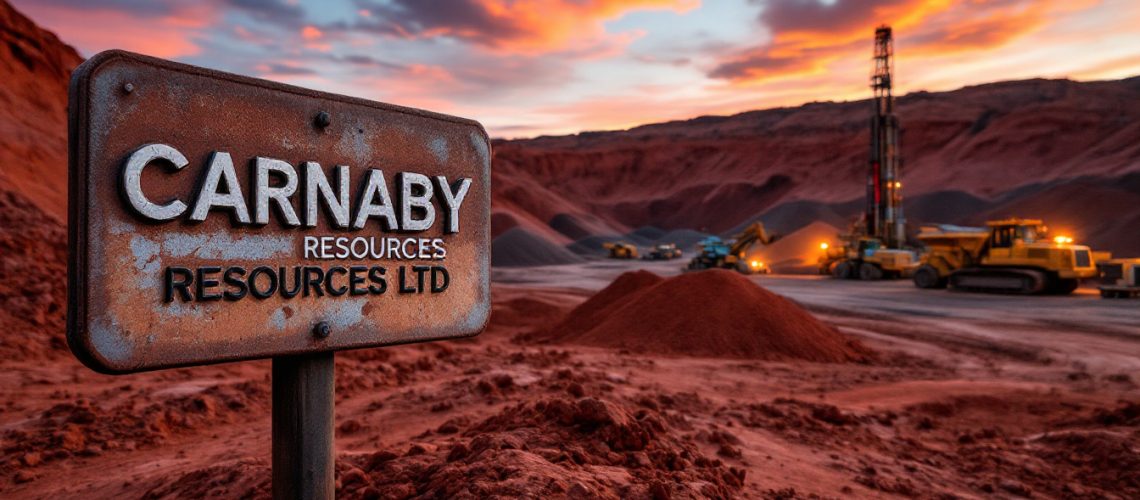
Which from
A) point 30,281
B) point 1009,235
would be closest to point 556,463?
point 30,281

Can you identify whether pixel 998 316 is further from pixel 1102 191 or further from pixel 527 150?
pixel 527 150

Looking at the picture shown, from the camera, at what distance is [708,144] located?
100375mm

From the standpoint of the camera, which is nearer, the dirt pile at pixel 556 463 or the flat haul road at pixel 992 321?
the dirt pile at pixel 556 463

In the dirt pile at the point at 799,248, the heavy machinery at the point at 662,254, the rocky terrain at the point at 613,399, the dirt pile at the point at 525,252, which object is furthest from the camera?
the heavy machinery at the point at 662,254

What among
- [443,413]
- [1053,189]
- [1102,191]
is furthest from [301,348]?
[1053,189]

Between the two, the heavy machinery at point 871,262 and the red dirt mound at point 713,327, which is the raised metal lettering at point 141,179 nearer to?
the red dirt mound at point 713,327

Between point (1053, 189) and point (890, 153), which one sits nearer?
point (890, 153)

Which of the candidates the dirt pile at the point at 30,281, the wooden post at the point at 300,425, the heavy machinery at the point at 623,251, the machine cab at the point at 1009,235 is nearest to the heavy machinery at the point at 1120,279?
the machine cab at the point at 1009,235

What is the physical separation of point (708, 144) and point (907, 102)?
88.9 ft

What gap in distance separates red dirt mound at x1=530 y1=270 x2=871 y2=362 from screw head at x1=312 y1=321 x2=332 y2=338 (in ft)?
34.4

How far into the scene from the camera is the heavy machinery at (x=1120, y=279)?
2059cm

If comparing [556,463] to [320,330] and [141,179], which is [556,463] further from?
[141,179]

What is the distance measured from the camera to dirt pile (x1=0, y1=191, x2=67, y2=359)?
9562mm

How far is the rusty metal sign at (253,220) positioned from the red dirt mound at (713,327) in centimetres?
A: 1018
